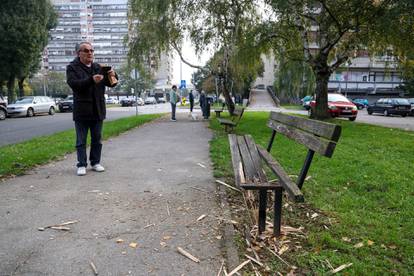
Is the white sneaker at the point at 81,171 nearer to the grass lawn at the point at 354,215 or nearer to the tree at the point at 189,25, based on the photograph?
the grass lawn at the point at 354,215

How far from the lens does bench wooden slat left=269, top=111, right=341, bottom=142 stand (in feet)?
10.6

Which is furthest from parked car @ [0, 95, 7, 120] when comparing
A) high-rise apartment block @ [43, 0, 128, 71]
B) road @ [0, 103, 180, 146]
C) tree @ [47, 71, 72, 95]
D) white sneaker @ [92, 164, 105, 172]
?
high-rise apartment block @ [43, 0, 128, 71]

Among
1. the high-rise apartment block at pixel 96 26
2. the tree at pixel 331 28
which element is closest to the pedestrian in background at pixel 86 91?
the tree at pixel 331 28

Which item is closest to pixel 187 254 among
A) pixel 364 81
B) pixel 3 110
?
pixel 3 110

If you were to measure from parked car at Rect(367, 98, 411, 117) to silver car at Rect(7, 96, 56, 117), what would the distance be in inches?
1070

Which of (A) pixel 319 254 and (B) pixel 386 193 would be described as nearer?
(A) pixel 319 254

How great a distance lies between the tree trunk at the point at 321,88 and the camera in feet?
→ 53.4

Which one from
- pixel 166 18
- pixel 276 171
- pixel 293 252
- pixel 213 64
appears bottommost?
pixel 293 252

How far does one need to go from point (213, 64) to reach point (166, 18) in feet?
14.8

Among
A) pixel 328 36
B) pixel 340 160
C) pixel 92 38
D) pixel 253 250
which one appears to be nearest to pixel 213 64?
pixel 328 36

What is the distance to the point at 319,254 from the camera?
118 inches

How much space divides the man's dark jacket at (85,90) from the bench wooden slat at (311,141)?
2888mm

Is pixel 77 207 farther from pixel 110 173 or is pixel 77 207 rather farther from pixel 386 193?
pixel 386 193

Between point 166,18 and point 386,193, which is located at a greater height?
point 166,18
